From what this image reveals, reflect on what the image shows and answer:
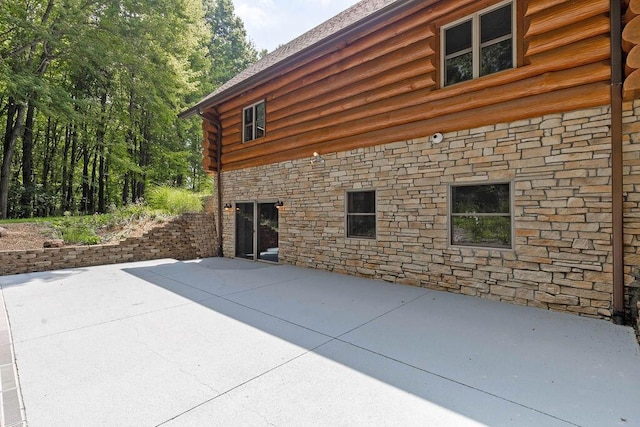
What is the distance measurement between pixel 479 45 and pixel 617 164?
2658 mm

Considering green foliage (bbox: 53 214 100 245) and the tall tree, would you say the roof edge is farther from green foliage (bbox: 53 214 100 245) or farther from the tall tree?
the tall tree

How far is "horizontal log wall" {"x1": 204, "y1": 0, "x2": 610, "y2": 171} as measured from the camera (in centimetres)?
392

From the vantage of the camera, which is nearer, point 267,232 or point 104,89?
point 267,232

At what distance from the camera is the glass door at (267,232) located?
823cm

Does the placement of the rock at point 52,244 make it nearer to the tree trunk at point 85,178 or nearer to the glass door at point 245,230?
the glass door at point 245,230

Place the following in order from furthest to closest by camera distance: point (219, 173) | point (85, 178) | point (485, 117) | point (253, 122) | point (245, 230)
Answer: point (85, 178)
point (219, 173)
point (245, 230)
point (253, 122)
point (485, 117)

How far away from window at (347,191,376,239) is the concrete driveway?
1.69 metres

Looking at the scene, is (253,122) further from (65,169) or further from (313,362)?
(65,169)

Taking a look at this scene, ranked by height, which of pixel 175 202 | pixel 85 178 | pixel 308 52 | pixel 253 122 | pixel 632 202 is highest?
pixel 308 52

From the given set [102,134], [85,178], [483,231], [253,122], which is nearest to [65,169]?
[85,178]

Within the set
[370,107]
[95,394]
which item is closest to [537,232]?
[370,107]

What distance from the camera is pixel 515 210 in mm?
4391

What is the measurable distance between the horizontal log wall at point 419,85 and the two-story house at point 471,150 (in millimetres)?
23

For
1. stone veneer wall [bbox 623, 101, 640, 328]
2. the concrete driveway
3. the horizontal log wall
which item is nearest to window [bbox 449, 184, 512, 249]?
the concrete driveway
